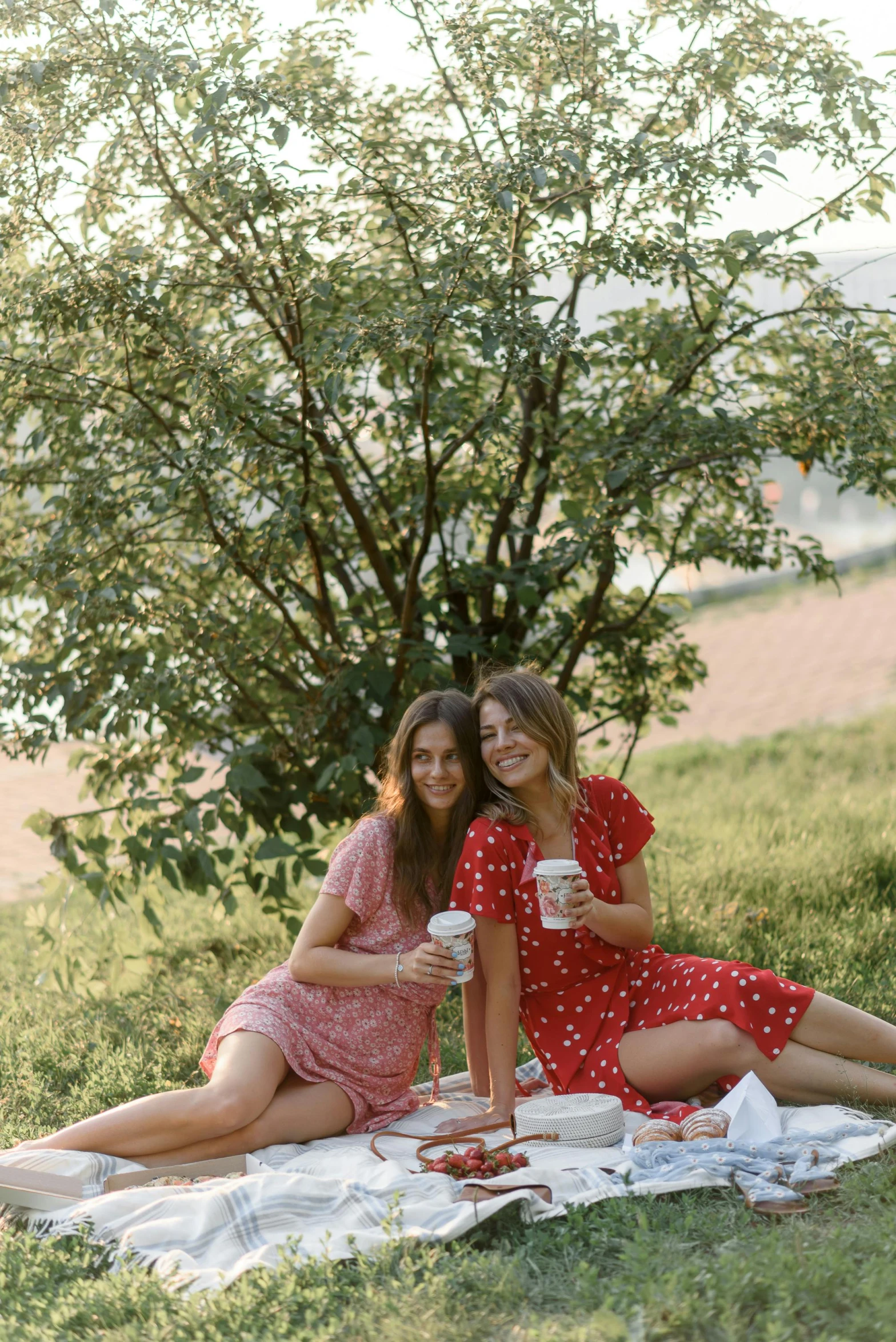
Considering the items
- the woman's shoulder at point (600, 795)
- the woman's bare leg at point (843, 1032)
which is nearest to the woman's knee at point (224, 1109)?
the woman's shoulder at point (600, 795)

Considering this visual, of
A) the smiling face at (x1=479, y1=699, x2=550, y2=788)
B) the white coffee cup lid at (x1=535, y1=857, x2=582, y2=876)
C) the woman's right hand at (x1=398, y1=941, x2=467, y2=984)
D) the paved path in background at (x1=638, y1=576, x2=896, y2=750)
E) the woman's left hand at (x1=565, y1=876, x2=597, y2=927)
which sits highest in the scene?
the smiling face at (x1=479, y1=699, x2=550, y2=788)

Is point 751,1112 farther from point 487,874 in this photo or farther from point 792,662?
point 792,662

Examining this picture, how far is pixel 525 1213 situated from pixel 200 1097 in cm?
82

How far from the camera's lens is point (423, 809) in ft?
10.8

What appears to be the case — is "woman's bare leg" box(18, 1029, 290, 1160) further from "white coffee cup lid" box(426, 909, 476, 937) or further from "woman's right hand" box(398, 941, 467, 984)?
"white coffee cup lid" box(426, 909, 476, 937)

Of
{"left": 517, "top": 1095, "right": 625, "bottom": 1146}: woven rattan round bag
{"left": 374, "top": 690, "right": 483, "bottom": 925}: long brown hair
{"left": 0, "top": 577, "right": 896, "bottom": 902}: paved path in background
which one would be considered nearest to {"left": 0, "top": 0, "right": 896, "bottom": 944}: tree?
{"left": 374, "top": 690, "right": 483, "bottom": 925}: long brown hair

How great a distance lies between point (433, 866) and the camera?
3.29 metres

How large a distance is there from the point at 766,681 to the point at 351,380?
10674mm

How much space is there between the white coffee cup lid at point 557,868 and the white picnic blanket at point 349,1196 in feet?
1.94

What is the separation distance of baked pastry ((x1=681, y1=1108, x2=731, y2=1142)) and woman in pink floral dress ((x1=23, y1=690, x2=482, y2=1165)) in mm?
631

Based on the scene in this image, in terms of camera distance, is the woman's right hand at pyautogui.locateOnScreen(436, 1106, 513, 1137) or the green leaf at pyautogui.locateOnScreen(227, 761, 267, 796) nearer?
the woman's right hand at pyautogui.locateOnScreen(436, 1106, 513, 1137)

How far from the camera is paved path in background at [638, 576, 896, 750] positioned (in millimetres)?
12094

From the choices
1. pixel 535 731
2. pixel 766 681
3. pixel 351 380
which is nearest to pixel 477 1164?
pixel 535 731

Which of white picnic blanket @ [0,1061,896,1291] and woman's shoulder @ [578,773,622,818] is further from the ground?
woman's shoulder @ [578,773,622,818]
